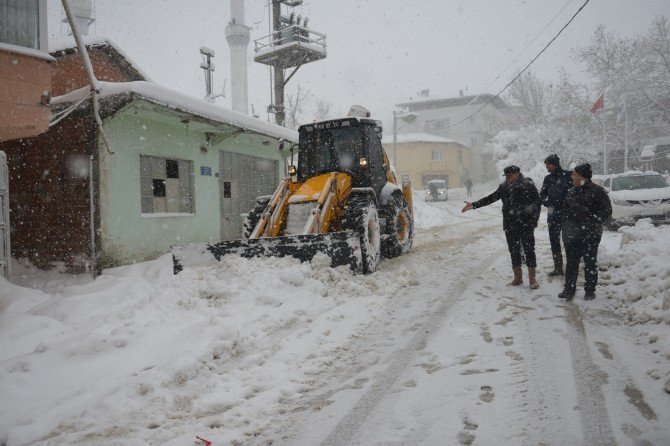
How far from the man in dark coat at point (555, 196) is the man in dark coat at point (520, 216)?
Answer: 494 millimetres

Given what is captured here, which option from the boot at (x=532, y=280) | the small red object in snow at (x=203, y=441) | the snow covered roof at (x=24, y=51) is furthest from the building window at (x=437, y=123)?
the small red object in snow at (x=203, y=441)

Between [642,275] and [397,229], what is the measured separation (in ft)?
13.6

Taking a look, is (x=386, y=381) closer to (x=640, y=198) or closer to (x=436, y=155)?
(x=640, y=198)

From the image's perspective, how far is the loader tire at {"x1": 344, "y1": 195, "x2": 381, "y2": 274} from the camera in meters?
6.48

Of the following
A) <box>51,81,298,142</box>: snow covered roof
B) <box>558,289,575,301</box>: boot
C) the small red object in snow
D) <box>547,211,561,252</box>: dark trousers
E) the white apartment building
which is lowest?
the small red object in snow

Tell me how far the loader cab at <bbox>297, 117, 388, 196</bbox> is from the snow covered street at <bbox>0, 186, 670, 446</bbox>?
2.56m

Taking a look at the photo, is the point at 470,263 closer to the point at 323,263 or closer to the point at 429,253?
the point at 429,253

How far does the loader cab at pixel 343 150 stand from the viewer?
7867mm

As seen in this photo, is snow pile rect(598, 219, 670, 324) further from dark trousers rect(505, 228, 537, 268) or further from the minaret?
the minaret

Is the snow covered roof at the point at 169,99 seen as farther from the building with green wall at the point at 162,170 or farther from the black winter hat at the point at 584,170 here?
the black winter hat at the point at 584,170

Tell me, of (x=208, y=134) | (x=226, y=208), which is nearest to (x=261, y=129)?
(x=208, y=134)

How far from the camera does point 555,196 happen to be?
6.28 meters

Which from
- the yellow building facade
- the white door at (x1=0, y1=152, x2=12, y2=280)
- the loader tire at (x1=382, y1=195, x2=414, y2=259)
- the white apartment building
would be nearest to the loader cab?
the loader tire at (x1=382, y1=195, x2=414, y2=259)

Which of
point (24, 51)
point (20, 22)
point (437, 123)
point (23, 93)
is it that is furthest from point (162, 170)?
point (437, 123)
